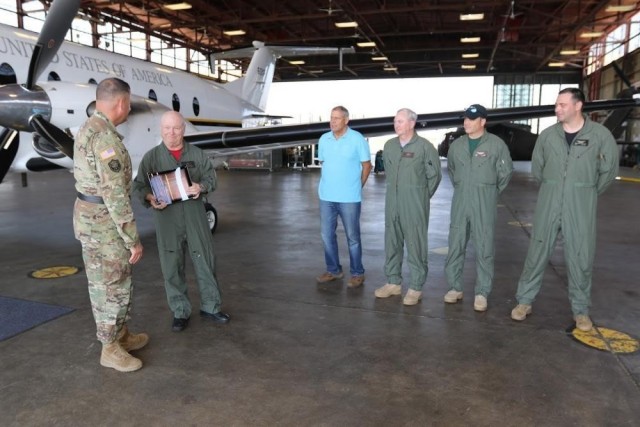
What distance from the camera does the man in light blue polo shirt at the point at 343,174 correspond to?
459 cm

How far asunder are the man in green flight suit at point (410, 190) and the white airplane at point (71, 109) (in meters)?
1.88

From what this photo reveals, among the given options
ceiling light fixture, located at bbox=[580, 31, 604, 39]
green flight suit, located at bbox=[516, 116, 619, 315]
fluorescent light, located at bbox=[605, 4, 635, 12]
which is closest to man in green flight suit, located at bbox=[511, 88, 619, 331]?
green flight suit, located at bbox=[516, 116, 619, 315]

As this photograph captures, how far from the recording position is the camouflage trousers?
2.88 metres

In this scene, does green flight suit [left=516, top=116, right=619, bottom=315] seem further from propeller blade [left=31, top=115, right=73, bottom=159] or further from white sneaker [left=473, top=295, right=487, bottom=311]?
propeller blade [left=31, top=115, right=73, bottom=159]

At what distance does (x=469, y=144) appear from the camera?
4047 millimetres

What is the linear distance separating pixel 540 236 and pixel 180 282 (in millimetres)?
2798

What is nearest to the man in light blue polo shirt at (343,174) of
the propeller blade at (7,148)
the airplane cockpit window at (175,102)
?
the propeller blade at (7,148)

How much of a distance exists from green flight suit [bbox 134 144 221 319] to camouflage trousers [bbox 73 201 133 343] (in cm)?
63

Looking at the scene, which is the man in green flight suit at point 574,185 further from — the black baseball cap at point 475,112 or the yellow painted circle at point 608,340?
the black baseball cap at point 475,112

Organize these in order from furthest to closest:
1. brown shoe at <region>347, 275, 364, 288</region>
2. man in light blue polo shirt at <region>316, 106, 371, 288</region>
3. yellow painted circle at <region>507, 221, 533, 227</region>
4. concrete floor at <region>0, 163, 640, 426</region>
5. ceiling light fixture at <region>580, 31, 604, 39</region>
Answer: ceiling light fixture at <region>580, 31, 604, 39</region> < yellow painted circle at <region>507, 221, 533, 227</region> < brown shoe at <region>347, 275, 364, 288</region> < man in light blue polo shirt at <region>316, 106, 371, 288</region> < concrete floor at <region>0, 163, 640, 426</region>

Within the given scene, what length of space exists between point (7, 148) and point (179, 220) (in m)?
3.71

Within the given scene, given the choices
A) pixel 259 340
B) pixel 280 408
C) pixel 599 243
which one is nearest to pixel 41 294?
pixel 259 340

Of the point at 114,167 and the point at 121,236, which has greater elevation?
the point at 114,167

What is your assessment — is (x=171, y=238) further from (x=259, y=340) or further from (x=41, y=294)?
(x=41, y=294)
